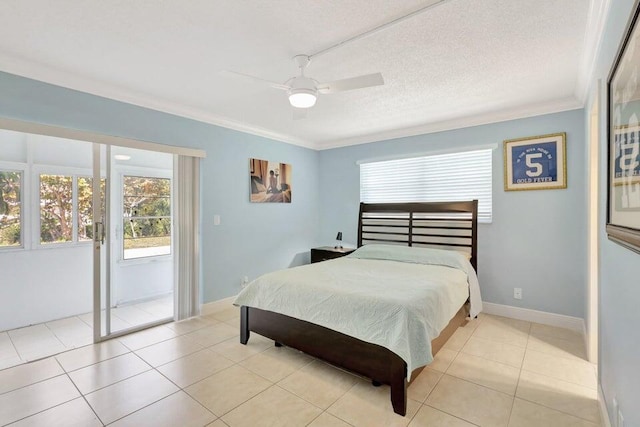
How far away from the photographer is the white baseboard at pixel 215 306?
3.85 metres

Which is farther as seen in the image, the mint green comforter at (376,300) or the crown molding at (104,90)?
the crown molding at (104,90)

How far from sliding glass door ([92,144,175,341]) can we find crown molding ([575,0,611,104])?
415 cm

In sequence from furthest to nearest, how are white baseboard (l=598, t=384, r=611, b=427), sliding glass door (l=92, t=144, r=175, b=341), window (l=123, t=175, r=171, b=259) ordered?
window (l=123, t=175, r=171, b=259), sliding glass door (l=92, t=144, r=175, b=341), white baseboard (l=598, t=384, r=611, b=427)

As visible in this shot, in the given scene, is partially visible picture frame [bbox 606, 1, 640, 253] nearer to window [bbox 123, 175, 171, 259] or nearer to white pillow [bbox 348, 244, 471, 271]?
white pillow [bbox 348, 244, 471, 271]

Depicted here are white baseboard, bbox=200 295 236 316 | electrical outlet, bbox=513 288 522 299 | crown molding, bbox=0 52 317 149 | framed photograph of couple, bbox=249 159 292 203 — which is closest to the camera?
crown molding, bbox=0 52 317 149

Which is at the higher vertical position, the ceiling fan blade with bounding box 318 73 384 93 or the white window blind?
the ceiling fan blade with bounding box 318 73 384 93

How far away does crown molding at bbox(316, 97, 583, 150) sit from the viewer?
11.0ft

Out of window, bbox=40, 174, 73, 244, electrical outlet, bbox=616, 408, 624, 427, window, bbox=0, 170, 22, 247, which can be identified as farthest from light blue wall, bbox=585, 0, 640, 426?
window, bbox=0, 170, 22, 247

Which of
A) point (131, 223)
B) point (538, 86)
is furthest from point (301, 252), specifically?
point (538, 86)

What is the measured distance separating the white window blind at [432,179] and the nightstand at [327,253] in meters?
0.87

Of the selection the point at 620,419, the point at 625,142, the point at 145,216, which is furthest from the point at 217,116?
the point at 620,419

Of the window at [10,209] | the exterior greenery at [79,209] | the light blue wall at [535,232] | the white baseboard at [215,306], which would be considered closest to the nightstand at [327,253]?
the white baseboard at [215,306]

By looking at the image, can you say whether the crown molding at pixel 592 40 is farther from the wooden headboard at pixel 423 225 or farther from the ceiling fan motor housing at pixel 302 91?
the ceiling fan motor housing at pixel 302 91

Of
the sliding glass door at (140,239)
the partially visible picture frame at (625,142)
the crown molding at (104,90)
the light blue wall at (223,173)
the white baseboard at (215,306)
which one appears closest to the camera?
the partially visible picture frame at (625,142)
